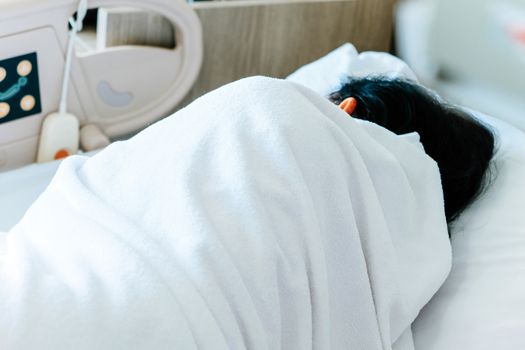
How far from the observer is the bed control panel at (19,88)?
147 centimetres

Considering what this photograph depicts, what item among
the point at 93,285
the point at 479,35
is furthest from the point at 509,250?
the point at 93,285

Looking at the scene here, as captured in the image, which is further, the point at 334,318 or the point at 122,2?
the point at 122,2

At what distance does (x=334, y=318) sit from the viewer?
1.06 metres

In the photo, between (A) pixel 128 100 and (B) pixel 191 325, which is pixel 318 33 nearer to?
(A) pixel 128 100

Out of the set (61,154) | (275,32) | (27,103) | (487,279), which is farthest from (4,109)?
(487,279)

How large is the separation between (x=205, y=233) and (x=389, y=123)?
0.45 meters

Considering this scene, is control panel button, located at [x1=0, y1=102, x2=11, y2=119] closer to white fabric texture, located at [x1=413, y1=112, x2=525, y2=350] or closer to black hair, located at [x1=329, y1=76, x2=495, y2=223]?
black hair, located at [x1=329, y1=76, x2=495, y2=223]

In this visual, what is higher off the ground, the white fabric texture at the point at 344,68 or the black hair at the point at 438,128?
the black hair at the point at 438,128

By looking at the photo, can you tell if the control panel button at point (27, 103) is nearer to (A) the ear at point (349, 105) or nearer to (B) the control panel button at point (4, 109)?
(B) the control panel button at point (4, 109)

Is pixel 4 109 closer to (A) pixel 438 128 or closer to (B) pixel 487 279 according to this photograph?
(A) pixel 438 128

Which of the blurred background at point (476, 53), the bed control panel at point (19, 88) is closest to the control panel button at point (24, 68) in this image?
the bed control panel at point (19, 88)

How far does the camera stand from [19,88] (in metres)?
1.50

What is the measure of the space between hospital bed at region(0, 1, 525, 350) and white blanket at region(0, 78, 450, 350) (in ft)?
0.20

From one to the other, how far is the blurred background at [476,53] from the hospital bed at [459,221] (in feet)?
0.20
